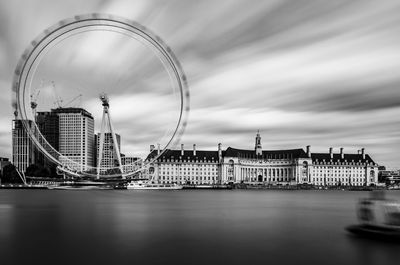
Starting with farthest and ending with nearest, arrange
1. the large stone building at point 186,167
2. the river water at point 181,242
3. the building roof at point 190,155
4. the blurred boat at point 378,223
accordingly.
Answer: the building roof at point 190,155 < the large stone building at point 186,167 < the blurred boat at point 378,223 < the river water at point 181,242

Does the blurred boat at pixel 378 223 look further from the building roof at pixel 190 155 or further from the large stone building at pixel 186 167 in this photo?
the building roof at pixel 190 155

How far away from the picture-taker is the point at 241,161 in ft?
655

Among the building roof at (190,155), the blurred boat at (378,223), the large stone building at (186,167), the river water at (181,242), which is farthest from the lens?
the building roof at (190,155)

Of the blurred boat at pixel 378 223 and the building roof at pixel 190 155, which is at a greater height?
the building roof at pixel 190 155

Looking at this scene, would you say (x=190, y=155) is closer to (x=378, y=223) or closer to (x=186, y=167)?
(x=186, y=167)

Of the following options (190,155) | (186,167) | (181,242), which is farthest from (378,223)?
(190,155)

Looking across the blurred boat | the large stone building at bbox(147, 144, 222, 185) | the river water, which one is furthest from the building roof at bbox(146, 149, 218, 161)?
the blurred boat

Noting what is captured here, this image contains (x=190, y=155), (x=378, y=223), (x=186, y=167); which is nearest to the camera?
(x=378, y=223)

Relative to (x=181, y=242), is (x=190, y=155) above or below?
above

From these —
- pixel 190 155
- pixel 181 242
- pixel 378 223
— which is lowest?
pixel 181 242

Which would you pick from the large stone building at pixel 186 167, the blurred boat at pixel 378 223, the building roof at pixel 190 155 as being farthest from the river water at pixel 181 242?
the building roof at pixel 190 155

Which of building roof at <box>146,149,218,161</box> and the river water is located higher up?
building roof at <box>146,149,218,161</box>

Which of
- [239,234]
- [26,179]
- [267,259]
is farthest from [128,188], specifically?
[267,259]

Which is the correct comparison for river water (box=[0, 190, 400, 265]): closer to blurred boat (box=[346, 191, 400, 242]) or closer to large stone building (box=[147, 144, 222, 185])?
blurred boat (box=[346, 191, 400, 242])
